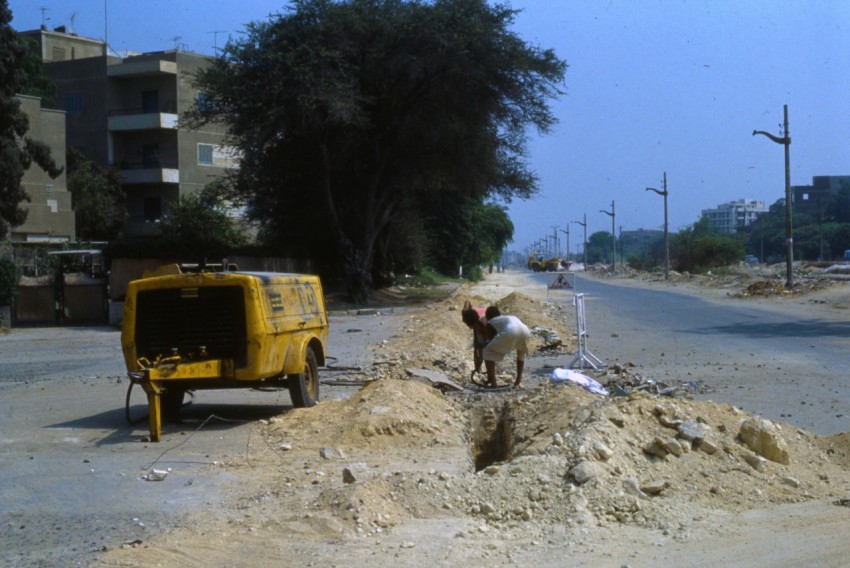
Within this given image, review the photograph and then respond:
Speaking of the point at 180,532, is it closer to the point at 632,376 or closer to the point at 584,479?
the point at 584,479

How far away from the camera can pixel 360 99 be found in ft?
123

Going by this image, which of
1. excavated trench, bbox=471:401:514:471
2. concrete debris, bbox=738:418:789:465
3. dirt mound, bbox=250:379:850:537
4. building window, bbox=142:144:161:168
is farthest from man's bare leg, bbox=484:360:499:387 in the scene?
building window, bbox=142:144:161:168

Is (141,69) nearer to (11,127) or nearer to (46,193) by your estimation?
(46,193)

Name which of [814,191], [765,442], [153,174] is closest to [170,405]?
[765,442]

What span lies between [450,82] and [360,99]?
12.5 ft

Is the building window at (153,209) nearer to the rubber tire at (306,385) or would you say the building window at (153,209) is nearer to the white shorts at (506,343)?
the white shorts at (506,343)

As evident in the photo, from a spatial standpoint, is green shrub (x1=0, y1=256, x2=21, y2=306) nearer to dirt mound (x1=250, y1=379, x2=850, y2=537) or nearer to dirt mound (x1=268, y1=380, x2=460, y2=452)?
dirt mound (x1=268, y1=380, x2=460, y2=452)

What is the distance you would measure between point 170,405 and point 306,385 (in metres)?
1.78

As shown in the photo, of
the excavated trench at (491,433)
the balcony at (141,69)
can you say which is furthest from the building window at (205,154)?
the excavated trench at (491,433)

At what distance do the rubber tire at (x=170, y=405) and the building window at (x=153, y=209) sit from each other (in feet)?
166

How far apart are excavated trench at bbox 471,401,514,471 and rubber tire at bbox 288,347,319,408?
221 centimetres

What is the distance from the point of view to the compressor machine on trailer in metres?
11.2

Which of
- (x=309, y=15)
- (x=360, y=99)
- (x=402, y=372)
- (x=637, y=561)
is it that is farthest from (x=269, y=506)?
(x=309, y=15)

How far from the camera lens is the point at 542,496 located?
7375 mm
